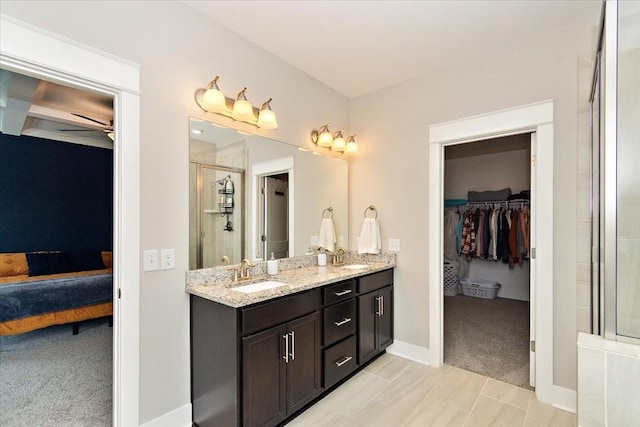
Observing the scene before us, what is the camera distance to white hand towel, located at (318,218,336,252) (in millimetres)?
3090

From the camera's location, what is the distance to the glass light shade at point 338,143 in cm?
310

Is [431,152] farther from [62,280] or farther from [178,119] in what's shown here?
[62,280]

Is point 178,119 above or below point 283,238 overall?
above

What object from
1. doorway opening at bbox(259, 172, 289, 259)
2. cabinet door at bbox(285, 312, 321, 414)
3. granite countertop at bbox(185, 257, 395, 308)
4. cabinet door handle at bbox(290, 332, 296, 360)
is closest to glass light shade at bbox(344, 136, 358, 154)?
doorway opening at bbox(259, 172, 289, 259)

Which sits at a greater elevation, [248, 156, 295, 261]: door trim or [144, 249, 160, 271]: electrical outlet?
[248, 156, 295, 261]: door trim

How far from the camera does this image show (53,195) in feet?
15.3

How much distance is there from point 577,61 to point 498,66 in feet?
1.68

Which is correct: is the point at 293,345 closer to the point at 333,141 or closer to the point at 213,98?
the point at 213,98

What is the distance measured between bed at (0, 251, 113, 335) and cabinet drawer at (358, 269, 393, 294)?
121 inches

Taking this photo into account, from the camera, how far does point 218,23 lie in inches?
84.4

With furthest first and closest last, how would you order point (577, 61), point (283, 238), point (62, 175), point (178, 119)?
point (62, 175), point (283, 238), point (577, 61), point (178, 119)

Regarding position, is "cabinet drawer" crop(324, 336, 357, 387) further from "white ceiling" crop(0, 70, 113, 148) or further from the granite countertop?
"white ceiling" crop(0, 70, 113, 148)

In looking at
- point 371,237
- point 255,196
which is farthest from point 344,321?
point 255,196

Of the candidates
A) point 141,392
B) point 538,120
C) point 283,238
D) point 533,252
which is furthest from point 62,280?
point 538,120
